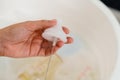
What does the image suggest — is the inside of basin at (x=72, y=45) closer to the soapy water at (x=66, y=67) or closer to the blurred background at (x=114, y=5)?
the soapy water at (x=66, y=67)

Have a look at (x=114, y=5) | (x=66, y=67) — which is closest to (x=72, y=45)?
(x=66, y=67)

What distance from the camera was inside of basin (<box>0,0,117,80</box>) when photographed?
0.86 m

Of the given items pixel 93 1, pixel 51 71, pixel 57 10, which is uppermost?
pixel 93 1

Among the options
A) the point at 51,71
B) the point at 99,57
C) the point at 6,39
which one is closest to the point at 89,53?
the point at 99,57

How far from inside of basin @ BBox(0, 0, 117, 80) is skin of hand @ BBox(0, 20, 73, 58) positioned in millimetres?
69

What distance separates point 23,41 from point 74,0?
A: 0.23 metres

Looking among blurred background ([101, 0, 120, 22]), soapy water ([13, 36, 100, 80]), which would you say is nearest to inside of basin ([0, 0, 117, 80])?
soapy water ([13, 36, 100, 80])

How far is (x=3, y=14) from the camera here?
1009mm

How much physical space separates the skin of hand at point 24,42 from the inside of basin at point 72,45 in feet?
0.23

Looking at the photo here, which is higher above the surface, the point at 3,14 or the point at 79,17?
the point at 79,17

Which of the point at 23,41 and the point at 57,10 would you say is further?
the point at 57,10

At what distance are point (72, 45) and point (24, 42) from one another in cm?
19

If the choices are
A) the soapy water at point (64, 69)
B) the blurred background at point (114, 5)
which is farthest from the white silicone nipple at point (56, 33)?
the blurred background at point (114, 5)

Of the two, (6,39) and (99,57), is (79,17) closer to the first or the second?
(99,57)
